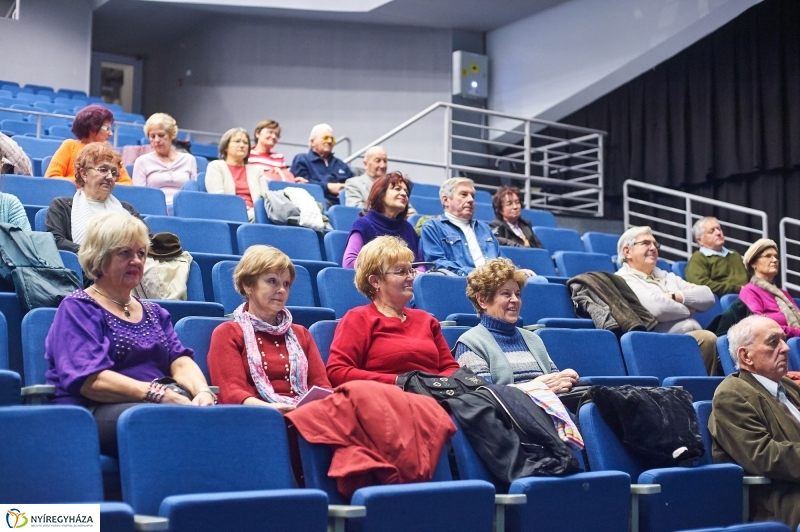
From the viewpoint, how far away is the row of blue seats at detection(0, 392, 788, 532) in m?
1.38

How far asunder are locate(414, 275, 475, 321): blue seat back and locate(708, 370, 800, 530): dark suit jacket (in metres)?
0.96

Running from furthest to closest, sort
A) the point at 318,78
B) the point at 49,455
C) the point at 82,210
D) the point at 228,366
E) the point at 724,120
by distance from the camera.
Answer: the point at 318,78, the point at 724,120, the point at 82,210, the point at 228,366, the point at 49,455

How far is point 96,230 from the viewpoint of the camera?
6.38ft

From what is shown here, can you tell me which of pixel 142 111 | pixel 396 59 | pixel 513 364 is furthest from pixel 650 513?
pixel 142 111

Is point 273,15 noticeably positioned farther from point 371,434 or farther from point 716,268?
point 371,434

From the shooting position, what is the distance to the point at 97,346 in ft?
5.94

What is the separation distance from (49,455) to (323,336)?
1034mm

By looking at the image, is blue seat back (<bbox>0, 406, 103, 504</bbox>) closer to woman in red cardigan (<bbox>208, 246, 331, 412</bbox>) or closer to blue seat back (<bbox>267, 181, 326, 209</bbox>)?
woman in red cardigan (<bbox>208, 246, 331, 412</bbox>)

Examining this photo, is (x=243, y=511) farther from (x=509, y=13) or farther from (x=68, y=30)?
(x=68, y=30)

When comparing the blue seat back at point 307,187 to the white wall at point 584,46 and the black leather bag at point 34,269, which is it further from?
the white wall at point 584,46

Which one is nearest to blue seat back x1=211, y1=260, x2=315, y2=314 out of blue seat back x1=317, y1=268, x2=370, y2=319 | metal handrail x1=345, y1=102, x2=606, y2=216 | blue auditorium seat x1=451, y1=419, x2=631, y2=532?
blue seat back x1=317, y1=268, x2=370, y2=319

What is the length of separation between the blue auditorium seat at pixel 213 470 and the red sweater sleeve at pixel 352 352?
535 mm

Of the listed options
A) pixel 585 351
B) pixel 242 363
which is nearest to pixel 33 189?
pixel 242 363

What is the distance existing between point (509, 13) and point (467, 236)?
4168 mm
